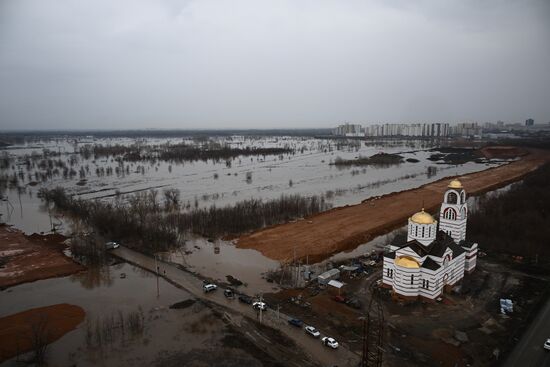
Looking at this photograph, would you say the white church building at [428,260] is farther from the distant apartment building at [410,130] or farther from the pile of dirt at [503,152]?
the distant apartment building at [410,130]

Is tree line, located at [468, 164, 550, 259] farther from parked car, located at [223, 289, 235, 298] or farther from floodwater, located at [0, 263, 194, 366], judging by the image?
floodwater, located at [0, 263, 194, 366]

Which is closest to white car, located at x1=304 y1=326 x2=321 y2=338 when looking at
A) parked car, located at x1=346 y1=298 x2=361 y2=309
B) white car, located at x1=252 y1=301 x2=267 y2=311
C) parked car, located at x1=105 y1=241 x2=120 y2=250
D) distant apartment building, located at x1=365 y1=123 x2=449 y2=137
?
white car, located at x1=252 y1=301 x2=267 y2=311

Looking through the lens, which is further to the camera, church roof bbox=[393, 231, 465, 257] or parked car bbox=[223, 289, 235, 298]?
parked car bbox=[223, 289, 235, 298]

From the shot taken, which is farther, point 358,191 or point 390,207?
point 358,191

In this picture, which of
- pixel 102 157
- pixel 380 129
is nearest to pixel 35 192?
pixel 102 157

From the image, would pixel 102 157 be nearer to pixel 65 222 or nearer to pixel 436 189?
pixel 65 222

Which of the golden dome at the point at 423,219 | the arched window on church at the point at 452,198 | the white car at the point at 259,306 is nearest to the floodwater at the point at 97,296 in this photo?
the white car at the point at 259,306

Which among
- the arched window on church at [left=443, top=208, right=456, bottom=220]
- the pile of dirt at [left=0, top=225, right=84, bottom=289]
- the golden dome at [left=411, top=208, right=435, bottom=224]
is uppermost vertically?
the golden dome at [left=411, top=208, right=435, bottom=224]
